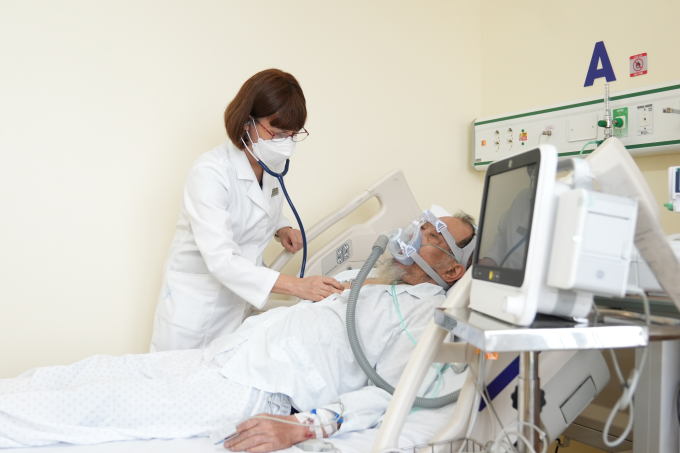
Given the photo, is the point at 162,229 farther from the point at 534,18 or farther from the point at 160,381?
the point at 534,18

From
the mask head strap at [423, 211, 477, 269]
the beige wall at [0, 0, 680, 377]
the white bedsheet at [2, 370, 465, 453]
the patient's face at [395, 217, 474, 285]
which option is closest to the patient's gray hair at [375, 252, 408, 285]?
the patient's face at [395, 217, 474, 285]

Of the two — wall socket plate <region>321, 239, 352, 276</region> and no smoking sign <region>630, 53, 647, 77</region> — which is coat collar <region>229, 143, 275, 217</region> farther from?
no smoking sign <region>630, 53, 647, 77</region>

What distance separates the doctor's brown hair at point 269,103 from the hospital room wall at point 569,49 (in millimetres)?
1329

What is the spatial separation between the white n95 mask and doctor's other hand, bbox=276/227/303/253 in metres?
0.37

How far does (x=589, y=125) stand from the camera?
7.60 feet

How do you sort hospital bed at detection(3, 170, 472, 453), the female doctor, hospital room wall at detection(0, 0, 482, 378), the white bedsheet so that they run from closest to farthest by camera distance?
the white bedsheet
the female doctor
hospital room wall at detection(0, 0, 482, 378)
hospital bed at detection(3, 170, 472, 453)

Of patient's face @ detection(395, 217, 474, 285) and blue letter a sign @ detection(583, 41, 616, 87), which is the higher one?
blue letter a sign @ detection(583, 41, 616, 87)

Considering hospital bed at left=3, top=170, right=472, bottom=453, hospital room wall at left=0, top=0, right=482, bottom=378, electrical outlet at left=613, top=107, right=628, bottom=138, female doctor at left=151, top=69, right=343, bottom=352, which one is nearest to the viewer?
female doctor at left=151, top=69, right=343, bottom=352

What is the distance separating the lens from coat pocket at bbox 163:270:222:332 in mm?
2016

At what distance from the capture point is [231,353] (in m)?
1.59

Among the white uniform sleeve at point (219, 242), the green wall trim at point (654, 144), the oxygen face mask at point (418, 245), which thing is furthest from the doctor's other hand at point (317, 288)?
the green wall trim at point (654, 144)

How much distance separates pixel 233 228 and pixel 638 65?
177 centimetres

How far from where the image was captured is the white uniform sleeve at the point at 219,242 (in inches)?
73.3

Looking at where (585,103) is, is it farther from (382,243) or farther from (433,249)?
(382,243)
